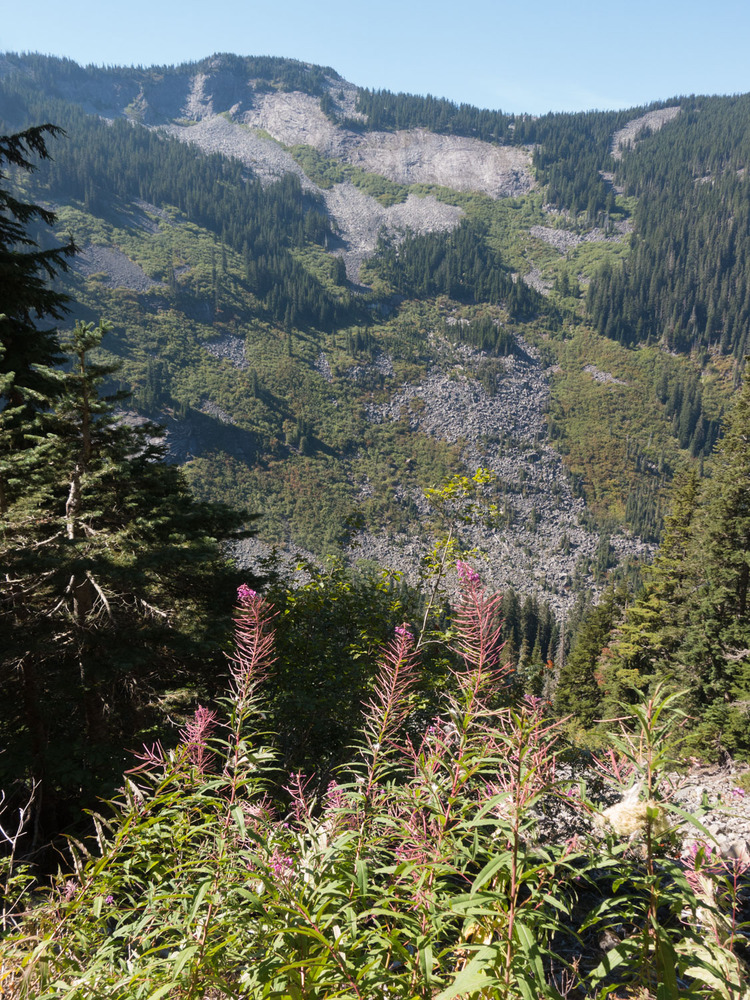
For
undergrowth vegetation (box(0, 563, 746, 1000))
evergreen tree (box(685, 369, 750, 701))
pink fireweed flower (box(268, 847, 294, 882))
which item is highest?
undergrowth vegetation (box(0, 563, 746, 1000))

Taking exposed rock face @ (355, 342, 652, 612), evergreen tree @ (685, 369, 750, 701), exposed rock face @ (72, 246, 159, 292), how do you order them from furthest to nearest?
exposed rock face @ (72, 246, 159, 292) < exposed rock face @ (355, 342, 652, 612) < evergreen tree @ (685, 369, 750, 701)

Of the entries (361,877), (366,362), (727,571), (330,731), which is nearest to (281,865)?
(361,877)

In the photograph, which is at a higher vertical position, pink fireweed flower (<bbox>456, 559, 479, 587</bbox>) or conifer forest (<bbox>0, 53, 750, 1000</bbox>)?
pink fireweed flower (<bbox>456, 559, 479, 587</bbox>)

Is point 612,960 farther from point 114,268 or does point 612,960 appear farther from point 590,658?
point 114,268

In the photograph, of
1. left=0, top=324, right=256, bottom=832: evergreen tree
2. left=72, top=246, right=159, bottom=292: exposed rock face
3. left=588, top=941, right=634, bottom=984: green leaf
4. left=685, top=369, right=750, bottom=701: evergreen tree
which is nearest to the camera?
left=588, top=941, right=634, bottom=984: green leaf

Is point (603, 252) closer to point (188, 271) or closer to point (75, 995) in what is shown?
point (188, 271)

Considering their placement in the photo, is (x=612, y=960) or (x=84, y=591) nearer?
(x=612, y=960)

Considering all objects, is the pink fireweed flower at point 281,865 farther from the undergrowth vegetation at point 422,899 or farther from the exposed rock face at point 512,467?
the exposed rock face at point 512,467

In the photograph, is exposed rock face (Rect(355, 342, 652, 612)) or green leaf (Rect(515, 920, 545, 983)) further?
exposed rock face (Rect(355, 342, 652, 612))

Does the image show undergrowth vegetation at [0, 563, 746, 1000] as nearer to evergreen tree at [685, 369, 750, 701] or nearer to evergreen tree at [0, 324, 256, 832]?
evergreen tree at [0, 324, 256, 832]

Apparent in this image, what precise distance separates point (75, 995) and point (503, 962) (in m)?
1.40

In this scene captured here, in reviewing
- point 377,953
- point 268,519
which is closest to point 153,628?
point 377,953

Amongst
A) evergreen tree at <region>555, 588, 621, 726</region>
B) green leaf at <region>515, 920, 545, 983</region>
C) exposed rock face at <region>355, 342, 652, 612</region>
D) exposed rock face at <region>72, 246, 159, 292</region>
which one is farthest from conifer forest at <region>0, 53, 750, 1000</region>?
exposed rock face at <region>72, 246, 159, 292</region>

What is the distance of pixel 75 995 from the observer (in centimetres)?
171
